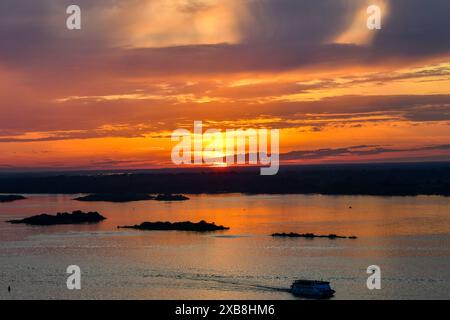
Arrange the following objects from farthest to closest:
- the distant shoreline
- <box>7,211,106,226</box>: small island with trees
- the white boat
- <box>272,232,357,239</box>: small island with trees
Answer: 1. the distant shoreline
2. <box>7,211,106,226</box>: small island with trees
3. <box>272,232,357,239</box>: small island with trees
4. the white boat

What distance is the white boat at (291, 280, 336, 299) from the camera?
3775 cm

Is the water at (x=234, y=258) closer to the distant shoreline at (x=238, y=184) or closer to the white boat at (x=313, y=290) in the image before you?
the white boat at (x=313, y=290)

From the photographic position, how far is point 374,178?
167 m

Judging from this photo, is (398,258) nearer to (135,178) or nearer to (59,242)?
(59,242)

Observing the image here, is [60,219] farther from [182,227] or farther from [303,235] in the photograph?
[303,235]

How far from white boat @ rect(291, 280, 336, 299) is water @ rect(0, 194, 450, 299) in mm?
1021

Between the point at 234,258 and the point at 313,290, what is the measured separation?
15.0m

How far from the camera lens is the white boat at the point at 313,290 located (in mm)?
37750

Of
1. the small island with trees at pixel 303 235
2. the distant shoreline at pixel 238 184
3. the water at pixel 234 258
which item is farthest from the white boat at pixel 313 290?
the distant shoreline at pixel 238 184

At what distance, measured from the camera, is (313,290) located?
37781 millimetres

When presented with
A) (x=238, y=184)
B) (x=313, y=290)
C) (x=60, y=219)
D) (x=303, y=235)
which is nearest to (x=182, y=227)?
(x=303, y=235)

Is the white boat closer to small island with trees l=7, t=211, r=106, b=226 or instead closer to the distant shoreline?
small island with trees l=7, t=211, r=106, b=226

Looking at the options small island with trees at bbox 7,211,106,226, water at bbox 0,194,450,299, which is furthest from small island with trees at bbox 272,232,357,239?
small island with trees at bbox 7,211,106,226
